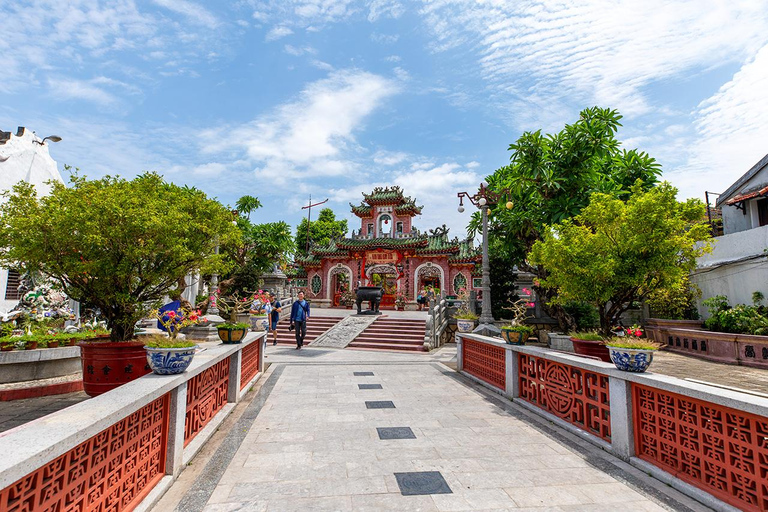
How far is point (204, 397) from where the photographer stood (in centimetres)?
410

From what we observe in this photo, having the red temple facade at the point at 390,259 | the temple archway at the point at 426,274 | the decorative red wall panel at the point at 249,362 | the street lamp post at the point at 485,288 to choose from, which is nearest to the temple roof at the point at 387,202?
the red temple facade at the point at 390,259

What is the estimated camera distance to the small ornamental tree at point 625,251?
686cm

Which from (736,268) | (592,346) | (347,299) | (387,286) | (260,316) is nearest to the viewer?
(592,346)

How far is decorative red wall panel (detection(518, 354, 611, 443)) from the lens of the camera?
3.90 metres

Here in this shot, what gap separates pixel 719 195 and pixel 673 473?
844 inches

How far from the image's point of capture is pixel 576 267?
7.29 meters

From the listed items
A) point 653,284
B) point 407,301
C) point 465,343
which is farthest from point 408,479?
point 407,301

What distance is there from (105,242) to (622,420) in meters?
5.99

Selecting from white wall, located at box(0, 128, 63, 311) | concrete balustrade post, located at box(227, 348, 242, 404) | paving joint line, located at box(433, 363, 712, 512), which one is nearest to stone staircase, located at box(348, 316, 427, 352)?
paving joint line, located at box(433, 363, 712, 512)

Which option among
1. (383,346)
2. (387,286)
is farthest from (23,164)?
(387,286)

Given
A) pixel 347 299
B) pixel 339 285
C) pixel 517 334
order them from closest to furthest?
pixel 517 334
pixel 347 299
pixel 339 285

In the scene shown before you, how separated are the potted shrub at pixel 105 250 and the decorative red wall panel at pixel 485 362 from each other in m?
5.23

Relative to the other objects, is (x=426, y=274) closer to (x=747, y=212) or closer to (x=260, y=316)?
(x=260, y=316)

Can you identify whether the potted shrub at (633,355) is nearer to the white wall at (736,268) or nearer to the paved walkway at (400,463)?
the paved walkway at (400,463)
